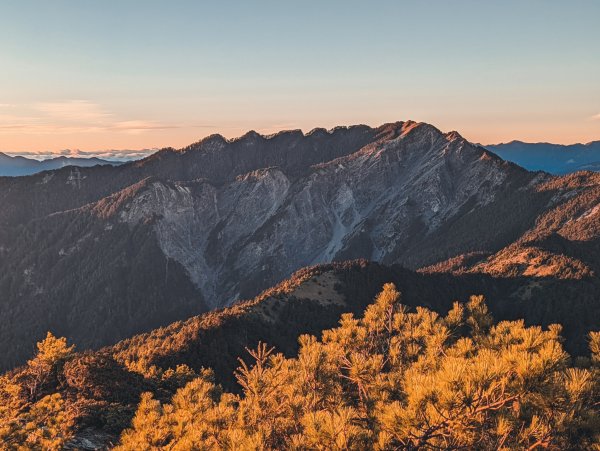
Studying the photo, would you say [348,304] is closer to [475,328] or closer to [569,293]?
[569,293]

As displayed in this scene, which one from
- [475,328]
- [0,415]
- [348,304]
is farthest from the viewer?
[348,304]

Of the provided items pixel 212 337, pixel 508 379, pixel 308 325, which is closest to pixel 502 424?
pixel 508 379

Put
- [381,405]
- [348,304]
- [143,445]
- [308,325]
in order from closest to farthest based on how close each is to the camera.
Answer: [381,405], [143,445], [308,325], [348,304]

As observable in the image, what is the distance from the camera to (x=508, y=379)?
41.4 ft

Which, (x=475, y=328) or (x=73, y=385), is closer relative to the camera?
(x=475, y=328)

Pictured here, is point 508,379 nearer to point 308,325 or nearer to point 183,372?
point 183,372

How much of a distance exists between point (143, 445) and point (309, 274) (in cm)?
15632

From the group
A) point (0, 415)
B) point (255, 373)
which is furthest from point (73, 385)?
point (255, 373)

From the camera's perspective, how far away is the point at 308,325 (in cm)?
13950

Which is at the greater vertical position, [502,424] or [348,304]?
[502,424]

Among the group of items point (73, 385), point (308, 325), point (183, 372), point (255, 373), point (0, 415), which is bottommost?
point (308, 325)

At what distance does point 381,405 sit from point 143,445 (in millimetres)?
13019

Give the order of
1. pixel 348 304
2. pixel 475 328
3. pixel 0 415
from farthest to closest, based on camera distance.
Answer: pixel 348 304, pixel 0 415, pixel 475 328

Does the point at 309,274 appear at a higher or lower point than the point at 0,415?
lower
